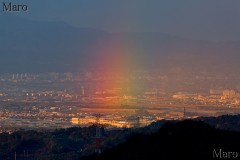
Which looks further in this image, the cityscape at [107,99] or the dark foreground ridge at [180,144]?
the cityscape at [107,99]

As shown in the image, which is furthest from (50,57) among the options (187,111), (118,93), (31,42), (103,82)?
(187,111)

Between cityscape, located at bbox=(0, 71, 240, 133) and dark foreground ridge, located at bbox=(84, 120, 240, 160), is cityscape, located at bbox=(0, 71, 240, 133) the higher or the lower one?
the higher one

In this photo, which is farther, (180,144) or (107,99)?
(107,99)

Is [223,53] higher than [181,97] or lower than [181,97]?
higher

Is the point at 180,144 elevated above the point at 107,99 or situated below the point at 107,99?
below

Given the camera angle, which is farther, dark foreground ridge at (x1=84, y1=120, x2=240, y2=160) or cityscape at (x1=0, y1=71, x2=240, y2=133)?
cityscape at (x1=0, y1=71, x2=240, y2=133)

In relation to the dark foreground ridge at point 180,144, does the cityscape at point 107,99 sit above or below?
above

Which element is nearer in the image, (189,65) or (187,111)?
(187,111)

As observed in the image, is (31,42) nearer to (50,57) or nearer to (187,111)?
(50,57)
